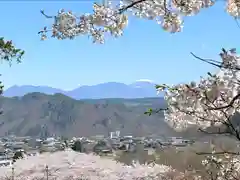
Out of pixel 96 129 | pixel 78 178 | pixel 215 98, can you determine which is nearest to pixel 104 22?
pixel 215 98

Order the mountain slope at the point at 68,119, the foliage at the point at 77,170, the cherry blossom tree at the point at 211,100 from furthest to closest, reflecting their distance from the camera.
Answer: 1. the mountain slope at the point at 68,119
2. the foliage at the point at 77,170
3. the cherry blossom tree at the point at 211,100

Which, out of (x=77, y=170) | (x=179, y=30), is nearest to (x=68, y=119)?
(x=77, y=170)

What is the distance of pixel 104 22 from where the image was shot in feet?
6.84

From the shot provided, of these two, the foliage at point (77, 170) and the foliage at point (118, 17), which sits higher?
the foliage at point (118, 17)

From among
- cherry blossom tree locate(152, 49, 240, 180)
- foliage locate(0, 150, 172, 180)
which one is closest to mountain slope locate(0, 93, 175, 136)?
foliage locate(0, 150, 172, 180)

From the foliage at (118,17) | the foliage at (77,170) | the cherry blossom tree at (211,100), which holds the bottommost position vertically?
the foliage at (77,170)

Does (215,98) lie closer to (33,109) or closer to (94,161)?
(94,161)

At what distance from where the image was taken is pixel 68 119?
10056 cm

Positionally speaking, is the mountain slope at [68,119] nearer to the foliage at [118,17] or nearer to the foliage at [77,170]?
the foliage at [77,170]

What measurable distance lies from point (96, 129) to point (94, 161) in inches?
3054

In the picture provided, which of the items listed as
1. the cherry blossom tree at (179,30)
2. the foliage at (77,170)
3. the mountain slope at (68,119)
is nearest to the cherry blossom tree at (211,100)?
the cherry blossom tree at (179,30)

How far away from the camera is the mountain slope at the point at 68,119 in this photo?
91562 millimetres

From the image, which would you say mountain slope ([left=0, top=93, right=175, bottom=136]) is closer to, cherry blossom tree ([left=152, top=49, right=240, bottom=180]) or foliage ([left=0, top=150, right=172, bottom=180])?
foliage ([left=0, top=150, right=172, bottom=180])

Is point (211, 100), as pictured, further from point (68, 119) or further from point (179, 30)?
point (68, 119)
